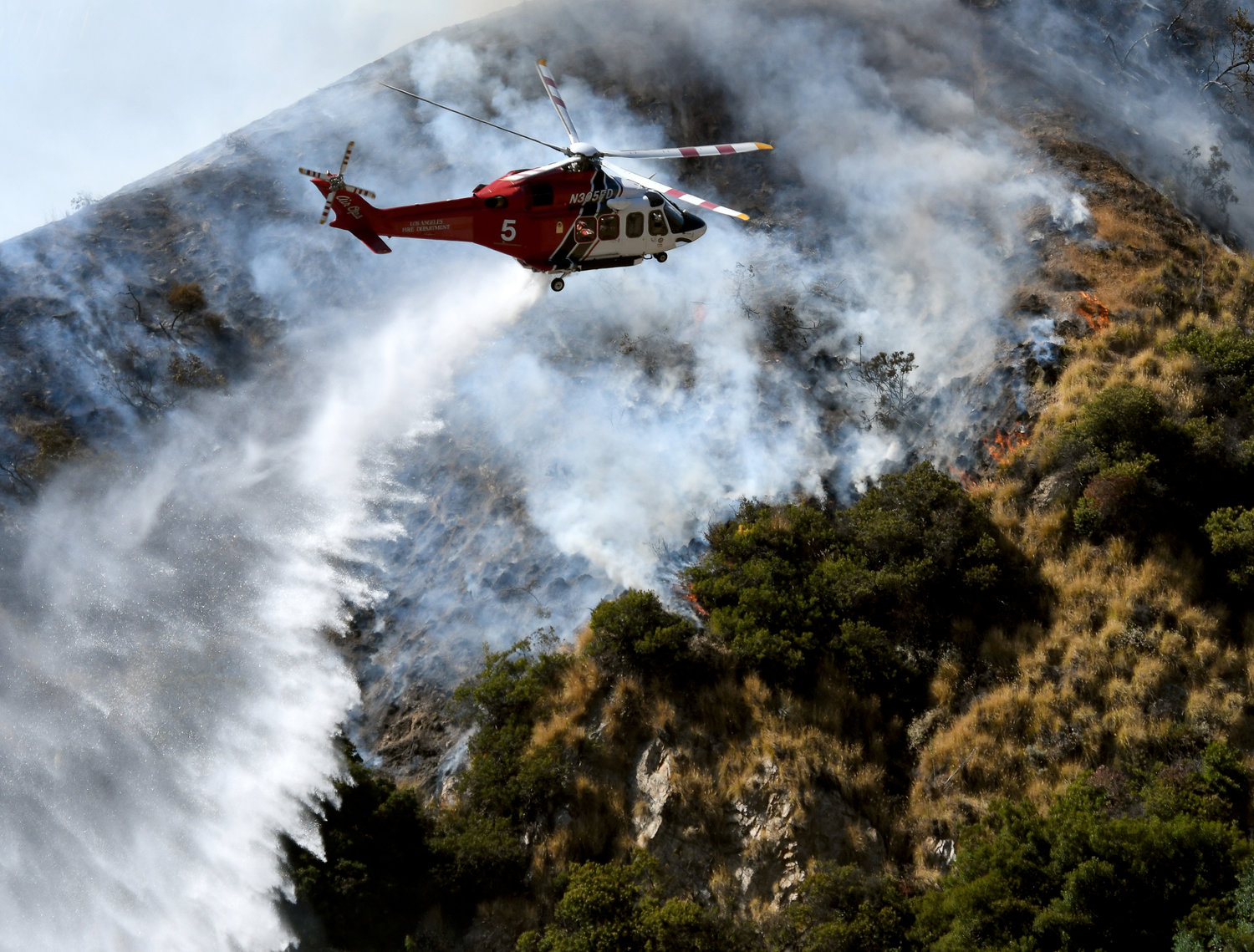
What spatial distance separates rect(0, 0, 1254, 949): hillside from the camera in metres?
19.9

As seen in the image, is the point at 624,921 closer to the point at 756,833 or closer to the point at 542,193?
the point at 756,833

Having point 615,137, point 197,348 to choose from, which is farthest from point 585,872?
point 615,137

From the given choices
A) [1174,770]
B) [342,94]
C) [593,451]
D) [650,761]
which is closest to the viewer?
[1174,770]

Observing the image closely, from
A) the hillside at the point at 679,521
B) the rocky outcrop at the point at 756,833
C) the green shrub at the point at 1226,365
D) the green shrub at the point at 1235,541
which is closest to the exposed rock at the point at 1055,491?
the hillside at the point at 679,521

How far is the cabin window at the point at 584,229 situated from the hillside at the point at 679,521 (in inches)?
244

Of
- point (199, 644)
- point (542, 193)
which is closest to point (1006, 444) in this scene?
point (542, 193)

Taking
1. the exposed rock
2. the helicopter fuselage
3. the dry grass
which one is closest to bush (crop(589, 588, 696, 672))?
the dry grass

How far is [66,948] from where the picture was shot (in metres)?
20.9

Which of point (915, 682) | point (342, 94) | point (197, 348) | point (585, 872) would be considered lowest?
point (915, 682)

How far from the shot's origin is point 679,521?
83.9 feet

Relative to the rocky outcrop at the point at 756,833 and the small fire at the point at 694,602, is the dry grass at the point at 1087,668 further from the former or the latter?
the small fire at the point at 694,602

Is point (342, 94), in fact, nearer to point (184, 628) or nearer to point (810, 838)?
point (184, 628)

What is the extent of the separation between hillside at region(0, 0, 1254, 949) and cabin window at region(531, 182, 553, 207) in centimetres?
723

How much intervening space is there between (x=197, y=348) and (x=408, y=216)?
1214 cm
